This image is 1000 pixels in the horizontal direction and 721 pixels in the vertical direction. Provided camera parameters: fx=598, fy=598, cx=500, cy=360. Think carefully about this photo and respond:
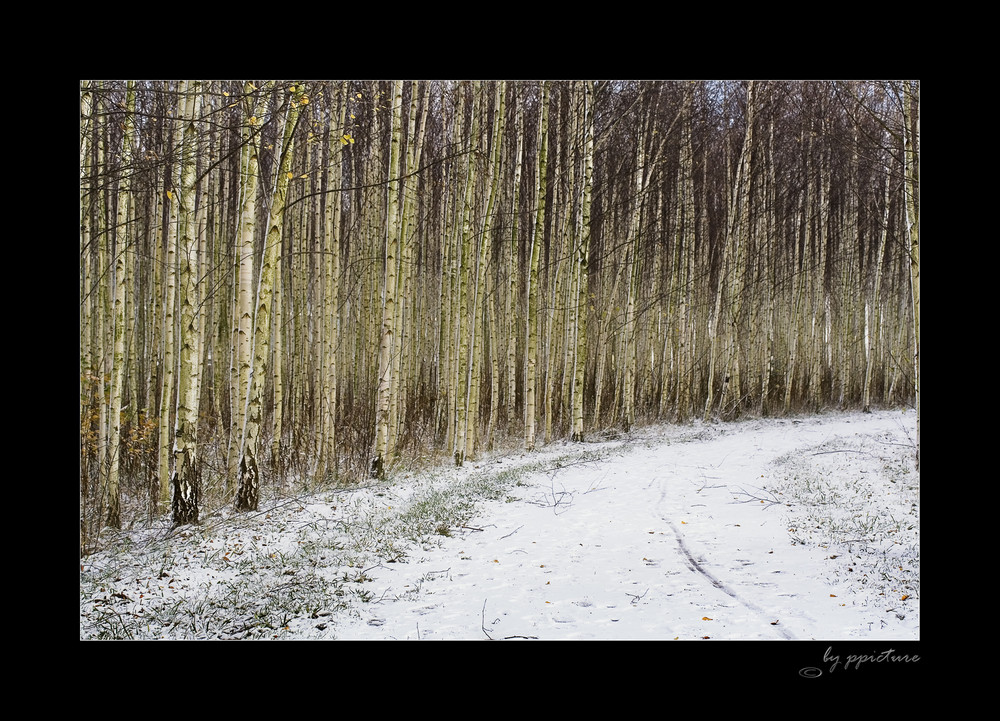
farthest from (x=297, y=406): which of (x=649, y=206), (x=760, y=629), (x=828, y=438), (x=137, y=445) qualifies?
(x=649, y=206)

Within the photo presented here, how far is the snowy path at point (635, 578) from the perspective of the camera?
2990 mm

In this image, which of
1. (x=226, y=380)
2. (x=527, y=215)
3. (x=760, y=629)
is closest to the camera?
A: (x=760, y=629)

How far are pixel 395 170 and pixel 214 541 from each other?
368 cm

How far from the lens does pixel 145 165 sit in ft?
12.5

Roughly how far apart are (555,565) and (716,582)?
0.89 m

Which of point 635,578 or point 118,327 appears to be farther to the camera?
point 118,327

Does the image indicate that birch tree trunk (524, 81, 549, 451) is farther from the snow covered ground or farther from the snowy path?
the snowy path

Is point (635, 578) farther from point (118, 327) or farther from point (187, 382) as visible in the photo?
point (118, 327)

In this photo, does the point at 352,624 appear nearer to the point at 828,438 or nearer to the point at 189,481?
the point at 189,481

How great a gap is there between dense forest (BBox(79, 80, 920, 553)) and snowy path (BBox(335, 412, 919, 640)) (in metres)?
1.16

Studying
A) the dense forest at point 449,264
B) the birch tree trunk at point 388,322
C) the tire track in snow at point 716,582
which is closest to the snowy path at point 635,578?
the tire track in snow at point 716,582

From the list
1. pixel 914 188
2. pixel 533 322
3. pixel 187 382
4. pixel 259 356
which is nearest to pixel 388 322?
pixel 259 356

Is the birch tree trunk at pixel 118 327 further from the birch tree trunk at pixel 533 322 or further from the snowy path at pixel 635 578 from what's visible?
the birch tree trunk at pixel 533 322

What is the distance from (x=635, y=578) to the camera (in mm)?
3348
